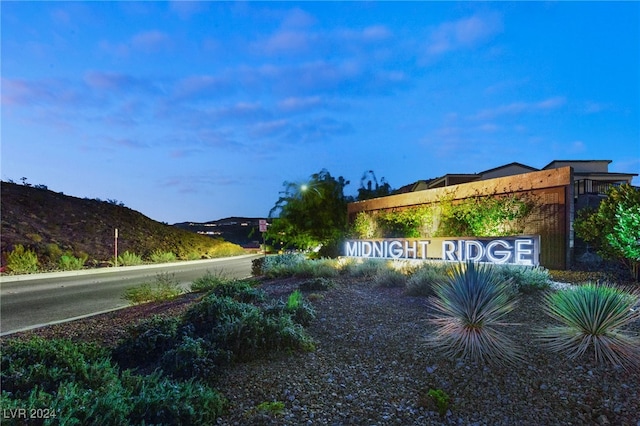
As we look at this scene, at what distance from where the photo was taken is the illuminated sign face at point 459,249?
33.7ft

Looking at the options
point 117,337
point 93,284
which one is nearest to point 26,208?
point 93,284

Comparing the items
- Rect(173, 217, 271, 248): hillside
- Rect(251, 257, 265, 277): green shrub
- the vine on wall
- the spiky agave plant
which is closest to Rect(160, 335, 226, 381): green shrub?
the spiky agave plant

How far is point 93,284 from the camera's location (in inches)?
612

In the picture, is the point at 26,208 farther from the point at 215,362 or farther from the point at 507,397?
the point at 507,397

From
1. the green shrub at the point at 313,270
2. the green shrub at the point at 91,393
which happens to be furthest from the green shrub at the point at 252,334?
the green shrub at the point at 313,270

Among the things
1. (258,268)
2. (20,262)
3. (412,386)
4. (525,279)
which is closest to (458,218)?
(525,279)

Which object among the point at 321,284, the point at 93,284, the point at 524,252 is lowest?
the point at 93,284

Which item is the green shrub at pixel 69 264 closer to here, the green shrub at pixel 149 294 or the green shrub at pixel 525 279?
the green shrub at pixel 149 294

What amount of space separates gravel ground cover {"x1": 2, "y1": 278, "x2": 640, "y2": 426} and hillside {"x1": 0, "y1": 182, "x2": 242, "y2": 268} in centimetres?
2196

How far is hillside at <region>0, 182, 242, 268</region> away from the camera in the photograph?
24594mm

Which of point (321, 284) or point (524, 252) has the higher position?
point (524, 252)

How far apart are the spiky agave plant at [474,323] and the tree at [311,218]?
14262 mm

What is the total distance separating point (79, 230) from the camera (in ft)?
99.8

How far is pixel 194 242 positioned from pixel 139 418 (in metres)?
40.9
